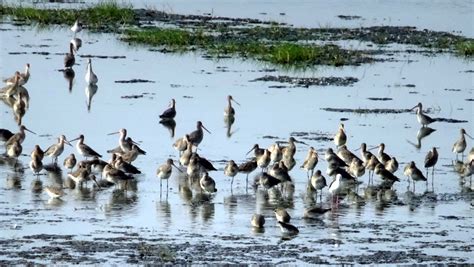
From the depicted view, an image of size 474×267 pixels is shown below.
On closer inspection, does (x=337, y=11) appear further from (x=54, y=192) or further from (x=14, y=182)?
(x=54, y=192)

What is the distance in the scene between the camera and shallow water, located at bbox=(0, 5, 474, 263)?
16.3m

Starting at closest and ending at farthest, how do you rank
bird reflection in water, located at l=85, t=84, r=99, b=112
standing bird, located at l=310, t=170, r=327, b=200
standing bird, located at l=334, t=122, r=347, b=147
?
standing bird, located at l=310, t=170, r=327, b=200 → standing bird, located at l=334, t=122, r=347, b=147 → bird reflection in water, located at l=85, t=84, r=99, b=112

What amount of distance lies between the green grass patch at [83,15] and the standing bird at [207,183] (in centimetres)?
1967

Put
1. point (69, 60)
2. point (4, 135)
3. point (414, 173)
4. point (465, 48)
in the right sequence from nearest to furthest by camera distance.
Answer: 1. point (414, 173)
2. point (4, 135)
3. point (69, 60)
4. point (465, 48)

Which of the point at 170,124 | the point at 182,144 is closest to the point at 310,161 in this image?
the point at 182,144

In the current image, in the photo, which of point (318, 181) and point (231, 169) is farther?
point (231, 169)

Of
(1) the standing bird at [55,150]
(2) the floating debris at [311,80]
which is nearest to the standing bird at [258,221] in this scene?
(1) the standing bird at [55,150]

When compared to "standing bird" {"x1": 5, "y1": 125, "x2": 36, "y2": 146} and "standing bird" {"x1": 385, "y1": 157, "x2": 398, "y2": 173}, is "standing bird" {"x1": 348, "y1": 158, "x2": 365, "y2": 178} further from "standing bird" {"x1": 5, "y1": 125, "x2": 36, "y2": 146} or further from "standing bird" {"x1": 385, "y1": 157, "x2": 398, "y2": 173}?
"standing bird" {"x1": 5, "y1": 125, "x2": 36, "y2": 146}

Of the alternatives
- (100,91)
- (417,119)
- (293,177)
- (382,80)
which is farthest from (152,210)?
(382,80)

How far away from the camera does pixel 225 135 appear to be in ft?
78.0

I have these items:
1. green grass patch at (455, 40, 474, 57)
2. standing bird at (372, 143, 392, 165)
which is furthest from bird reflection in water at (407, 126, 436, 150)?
green grass patch at (455, 40, 474, 57)

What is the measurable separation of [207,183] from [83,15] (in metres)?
21.3

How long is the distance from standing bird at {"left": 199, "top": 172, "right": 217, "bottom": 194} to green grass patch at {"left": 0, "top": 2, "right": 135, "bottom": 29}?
19.7m

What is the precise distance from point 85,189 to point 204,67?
12.4 metres
